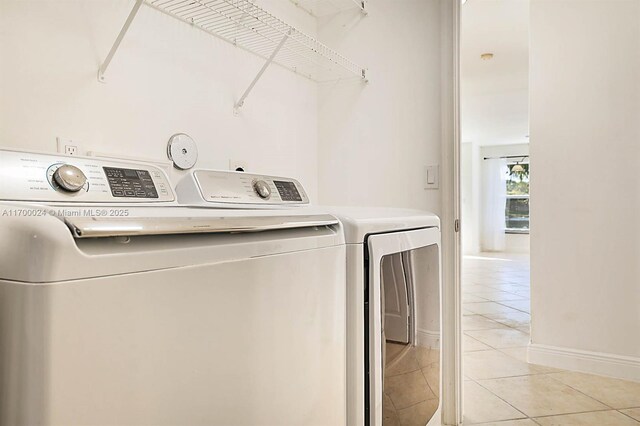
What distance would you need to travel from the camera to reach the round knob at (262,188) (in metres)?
1.31

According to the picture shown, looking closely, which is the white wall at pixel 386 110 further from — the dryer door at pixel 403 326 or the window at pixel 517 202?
the window at pixel 517 202

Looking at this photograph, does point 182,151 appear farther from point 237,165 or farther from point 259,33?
point 259,33

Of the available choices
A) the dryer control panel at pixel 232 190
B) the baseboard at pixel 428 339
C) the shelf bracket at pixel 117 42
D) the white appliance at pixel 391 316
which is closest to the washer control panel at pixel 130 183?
the dryer control panel at pixel 232 190

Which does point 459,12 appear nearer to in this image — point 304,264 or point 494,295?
point 304,264

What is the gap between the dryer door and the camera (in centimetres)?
113

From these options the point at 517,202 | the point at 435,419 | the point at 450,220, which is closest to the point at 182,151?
the point at 450,220

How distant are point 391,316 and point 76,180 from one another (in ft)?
2.83

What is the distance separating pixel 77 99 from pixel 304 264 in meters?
0.79

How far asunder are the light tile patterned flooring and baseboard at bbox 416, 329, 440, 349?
77cm

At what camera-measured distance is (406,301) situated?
136cm

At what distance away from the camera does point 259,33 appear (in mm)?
1754

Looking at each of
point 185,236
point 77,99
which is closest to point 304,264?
point 185,236

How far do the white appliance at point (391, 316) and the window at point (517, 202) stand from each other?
9.38 metres

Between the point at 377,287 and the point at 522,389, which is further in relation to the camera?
the point at 522,389
